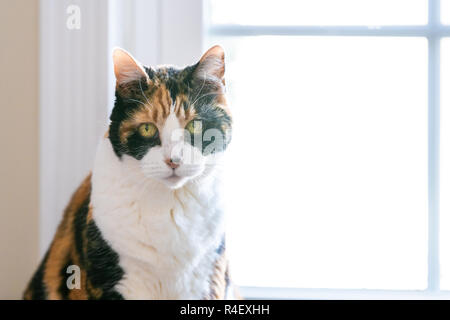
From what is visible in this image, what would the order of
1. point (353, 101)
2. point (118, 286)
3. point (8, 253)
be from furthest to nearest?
1. point (353, 101)
2. point (8, 253)
3. point (118, 286)

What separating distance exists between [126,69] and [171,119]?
0.35ft

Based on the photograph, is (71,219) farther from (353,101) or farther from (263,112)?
(353,101)

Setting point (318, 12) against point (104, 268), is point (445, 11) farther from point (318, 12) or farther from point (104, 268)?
point (104, 268)

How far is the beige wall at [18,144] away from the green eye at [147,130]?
277 mm

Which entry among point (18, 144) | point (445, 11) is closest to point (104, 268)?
point (18, 144)

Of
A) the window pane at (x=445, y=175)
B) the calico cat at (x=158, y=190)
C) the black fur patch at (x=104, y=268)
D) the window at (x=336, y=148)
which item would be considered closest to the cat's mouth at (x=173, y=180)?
the calico cat at (x=158, y=190)

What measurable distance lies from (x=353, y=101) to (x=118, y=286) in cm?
60

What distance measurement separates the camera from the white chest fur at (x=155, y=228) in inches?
27.6

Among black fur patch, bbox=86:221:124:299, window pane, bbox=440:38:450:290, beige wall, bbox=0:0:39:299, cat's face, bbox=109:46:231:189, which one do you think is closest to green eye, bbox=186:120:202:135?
cat's face, bbox=109:46:231:189

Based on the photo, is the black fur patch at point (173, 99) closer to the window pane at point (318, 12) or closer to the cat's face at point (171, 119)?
the cat's face at point (171, 119)

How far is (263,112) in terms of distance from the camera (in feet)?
3.19

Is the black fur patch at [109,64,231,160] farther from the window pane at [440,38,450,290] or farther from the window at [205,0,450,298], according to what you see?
the window pane at [440,38,450,290]

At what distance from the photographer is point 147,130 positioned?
694mm
